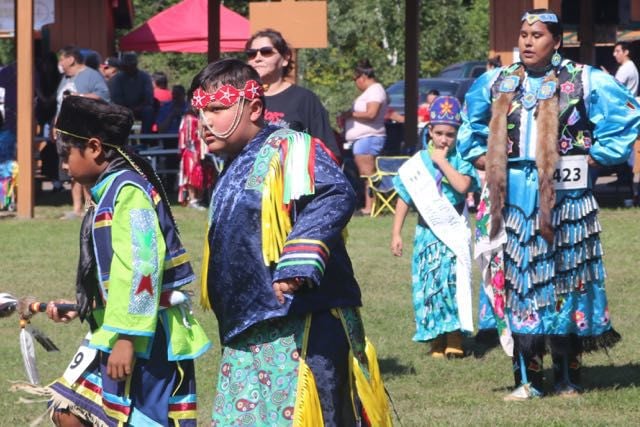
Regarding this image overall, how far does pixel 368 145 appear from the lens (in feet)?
50.6

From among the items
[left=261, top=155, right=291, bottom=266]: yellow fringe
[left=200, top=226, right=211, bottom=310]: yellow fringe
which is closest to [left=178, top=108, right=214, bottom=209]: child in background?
[left=200, top=226, right=211, bottom=310]: yellow fringe

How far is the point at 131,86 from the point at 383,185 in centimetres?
427

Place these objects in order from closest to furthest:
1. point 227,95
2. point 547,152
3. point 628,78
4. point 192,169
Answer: point 227,95, point 547,152, point 192,169, point 628,78

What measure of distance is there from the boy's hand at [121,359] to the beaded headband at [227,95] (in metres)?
0.76

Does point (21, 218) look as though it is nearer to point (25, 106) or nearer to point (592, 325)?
point (25, 106)

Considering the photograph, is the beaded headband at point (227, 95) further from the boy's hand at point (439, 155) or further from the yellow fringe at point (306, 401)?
the boy's hand at point (439, 155)

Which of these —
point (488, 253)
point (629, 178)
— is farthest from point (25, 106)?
point (488, 253)

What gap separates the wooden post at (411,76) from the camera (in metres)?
17.5

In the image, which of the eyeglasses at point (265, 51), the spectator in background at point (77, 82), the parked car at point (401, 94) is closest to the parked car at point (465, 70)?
the parked car at point (401, 94)

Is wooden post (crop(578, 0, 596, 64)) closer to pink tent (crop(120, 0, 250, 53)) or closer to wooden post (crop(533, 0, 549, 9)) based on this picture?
wooden post (crop(533, 0, 549, 9))

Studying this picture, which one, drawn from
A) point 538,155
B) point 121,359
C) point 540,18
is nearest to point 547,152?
point 538,155

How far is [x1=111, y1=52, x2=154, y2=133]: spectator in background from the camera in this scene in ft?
56.3

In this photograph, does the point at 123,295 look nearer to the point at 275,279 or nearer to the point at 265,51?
the point at 275,279

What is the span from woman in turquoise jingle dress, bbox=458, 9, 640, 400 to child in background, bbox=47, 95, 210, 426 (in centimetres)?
243
